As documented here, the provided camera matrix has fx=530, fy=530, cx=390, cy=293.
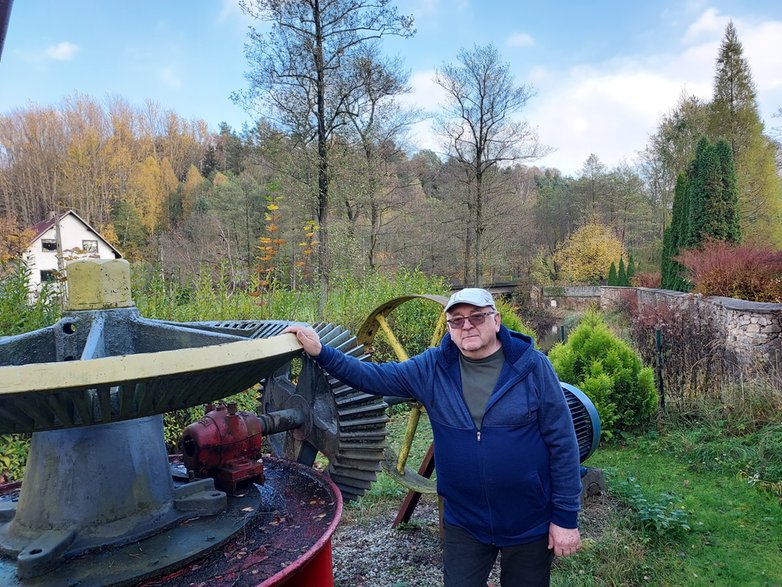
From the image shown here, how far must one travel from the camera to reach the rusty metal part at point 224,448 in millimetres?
2141

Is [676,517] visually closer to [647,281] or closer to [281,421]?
[281,421]

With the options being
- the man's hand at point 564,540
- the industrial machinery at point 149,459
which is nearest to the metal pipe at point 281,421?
the industrial machinery at point 149,459

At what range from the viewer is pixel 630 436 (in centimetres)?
671

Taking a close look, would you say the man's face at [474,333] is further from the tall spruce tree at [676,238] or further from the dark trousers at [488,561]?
the tall spruce tree at [676,238]

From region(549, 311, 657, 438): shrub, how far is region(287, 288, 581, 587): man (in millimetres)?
4817

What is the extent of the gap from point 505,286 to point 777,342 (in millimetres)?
23115

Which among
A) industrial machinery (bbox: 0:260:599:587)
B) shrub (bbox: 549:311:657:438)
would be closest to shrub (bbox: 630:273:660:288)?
shrub (bbox: 549:311:657:438)

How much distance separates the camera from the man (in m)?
2.00

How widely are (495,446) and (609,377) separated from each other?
5.21 metres

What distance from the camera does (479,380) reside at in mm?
2131

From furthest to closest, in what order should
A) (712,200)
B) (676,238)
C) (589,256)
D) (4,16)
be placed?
(589,256), (676,238), (712,200), (4,16)

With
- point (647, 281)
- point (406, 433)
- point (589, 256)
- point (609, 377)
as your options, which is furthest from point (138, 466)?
point (589, 256)

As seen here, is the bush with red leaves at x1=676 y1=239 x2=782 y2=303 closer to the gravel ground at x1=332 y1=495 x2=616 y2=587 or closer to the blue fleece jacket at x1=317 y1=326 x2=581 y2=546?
the gravel ground at x1=332 y1=495 x2=616 y2=587

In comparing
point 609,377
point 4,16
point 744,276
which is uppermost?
point 4,16
